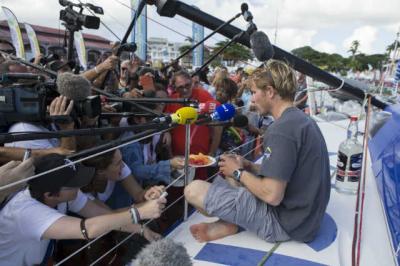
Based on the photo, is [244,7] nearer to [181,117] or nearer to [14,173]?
[181,117]

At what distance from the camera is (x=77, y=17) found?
10.0ft

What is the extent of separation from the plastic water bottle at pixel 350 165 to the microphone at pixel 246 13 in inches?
48.9

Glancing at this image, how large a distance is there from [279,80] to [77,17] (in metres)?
2.01

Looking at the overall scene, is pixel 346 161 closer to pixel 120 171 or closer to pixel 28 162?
pixel 120 171

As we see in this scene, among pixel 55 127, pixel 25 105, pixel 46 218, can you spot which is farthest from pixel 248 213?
pixel 55 127

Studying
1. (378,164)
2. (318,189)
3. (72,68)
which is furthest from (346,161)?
(72,68)

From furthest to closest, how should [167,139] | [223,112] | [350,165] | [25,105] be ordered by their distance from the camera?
1. [167,139]
2. [350,165]
3. [223,112]
4. [25,105]

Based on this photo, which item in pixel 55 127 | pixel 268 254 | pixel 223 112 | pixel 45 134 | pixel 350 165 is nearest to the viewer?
pixel 45 134

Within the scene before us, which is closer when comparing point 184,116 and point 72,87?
point 184,116

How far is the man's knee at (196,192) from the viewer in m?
2.08

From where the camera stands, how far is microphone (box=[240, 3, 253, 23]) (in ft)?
9.43

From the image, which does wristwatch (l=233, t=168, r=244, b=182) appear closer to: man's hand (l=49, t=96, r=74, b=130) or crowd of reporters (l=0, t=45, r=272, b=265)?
crowd of reporters (l=0, t=45, r=272, b=265)

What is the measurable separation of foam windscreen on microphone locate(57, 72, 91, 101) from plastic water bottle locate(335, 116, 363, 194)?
194 centimetres

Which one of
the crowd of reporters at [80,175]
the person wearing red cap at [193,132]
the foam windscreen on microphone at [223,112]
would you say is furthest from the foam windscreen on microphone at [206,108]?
the person wearing red cap at [193,132]
